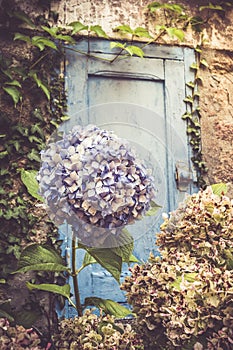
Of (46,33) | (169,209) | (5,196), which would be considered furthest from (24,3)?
(169,209)

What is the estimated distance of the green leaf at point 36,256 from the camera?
1.67 metres

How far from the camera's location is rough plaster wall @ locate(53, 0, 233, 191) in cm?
283

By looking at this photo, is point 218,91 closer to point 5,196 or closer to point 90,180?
point 5,196

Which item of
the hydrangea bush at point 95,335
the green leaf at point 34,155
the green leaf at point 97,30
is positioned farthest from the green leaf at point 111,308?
the green leaf at point 97,30

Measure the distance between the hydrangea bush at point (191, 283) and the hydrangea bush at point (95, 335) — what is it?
61 millimetres

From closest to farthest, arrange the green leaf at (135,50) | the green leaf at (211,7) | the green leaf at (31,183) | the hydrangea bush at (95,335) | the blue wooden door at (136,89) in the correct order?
the hydrangea bush at (95,335)
the green leaf at (31,183)
the blue wooden door at (136,89)
the green leaf at (135,50)
the green leaf at (211,7)

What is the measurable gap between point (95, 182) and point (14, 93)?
1.28 meters

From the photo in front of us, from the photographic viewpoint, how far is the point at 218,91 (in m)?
2.94

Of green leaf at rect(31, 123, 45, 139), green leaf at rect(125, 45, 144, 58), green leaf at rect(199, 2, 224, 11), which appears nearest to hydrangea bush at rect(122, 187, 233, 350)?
green leaf at rect(31, 123, 45, 139)

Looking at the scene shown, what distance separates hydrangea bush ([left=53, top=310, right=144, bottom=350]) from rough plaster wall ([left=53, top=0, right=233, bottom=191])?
1.35m

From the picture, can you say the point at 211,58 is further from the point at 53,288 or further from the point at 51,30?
the point at 53,288

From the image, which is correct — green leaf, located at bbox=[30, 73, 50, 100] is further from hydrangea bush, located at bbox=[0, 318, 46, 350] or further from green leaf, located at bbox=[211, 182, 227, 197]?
hydrangea bush, located at bbox=[0, 318, 46, 350]

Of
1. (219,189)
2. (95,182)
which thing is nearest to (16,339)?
(95,182)

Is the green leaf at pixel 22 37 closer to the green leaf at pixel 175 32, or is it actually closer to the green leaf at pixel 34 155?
the green leaf at pixel 34 155
